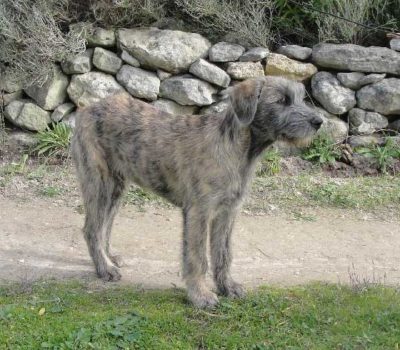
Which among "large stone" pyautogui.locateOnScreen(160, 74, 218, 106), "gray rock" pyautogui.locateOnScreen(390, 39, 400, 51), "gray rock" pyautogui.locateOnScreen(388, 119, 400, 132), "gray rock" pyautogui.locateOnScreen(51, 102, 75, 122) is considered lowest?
"gray rock" pyautogui.locateOnScreen(51, 102, 75, 122)

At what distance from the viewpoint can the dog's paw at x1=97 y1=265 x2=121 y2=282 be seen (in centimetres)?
642

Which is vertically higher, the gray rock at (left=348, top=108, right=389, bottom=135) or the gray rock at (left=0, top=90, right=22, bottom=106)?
the gray rock at (left=348, top=108, right=389, bottom=135)

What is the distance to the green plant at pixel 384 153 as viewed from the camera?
9.61 meters

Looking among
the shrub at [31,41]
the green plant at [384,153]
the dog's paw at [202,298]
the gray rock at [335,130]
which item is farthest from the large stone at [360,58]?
the dog's paw at [202,298]

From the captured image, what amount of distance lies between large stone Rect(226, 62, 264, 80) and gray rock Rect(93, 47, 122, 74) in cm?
165

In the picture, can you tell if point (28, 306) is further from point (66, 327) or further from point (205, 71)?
point (205, 71)

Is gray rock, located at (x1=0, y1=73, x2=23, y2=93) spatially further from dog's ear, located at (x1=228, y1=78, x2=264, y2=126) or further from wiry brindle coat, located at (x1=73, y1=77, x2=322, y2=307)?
dog's ear, located at (x1=228, y1=78, x2=264, y2=126)

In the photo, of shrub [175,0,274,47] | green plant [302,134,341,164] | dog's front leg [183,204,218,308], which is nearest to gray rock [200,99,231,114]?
shrub [175,0,274,47]

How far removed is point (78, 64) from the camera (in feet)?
32.6

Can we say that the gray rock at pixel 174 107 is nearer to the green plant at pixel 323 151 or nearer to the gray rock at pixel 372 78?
the green plant at pixel 323 151

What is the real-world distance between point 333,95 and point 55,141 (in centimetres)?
403

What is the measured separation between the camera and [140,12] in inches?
405

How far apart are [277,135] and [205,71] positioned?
14.5 ft

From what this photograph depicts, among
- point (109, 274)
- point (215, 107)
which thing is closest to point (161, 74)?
point (215, 107)
